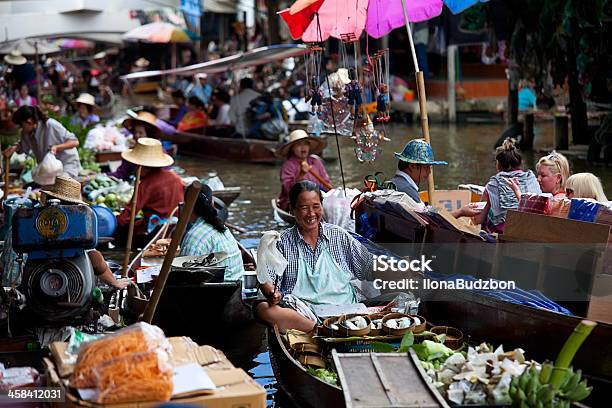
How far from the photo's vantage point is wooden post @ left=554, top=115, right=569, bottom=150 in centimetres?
1518

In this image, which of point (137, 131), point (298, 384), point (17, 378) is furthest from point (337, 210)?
point (17, 378)

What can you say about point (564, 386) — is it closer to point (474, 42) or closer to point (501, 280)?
point (501, 280)

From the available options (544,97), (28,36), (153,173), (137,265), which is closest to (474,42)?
(544,97)

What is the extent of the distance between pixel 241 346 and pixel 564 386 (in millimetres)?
3223

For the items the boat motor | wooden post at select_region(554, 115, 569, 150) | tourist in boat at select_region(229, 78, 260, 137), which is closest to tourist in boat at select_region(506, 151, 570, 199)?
the boat motor

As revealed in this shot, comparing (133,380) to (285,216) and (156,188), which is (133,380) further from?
(285,216)

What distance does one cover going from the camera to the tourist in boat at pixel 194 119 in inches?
685

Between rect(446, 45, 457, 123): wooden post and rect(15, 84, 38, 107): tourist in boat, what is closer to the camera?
rect(15, 84, 38, 107): tourist in boat

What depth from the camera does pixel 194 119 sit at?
1742cm

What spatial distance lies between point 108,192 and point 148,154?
2.41 metres

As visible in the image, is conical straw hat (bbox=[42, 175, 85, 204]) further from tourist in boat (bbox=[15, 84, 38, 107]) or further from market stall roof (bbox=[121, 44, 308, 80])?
tourist in boat (bbox=[15, 84, 38, 107])

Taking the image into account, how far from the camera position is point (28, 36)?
57.9 ft

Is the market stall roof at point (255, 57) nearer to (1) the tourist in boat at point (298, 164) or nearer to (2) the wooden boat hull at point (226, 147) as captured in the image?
(2) the wooden boat hull at point (226, 147)

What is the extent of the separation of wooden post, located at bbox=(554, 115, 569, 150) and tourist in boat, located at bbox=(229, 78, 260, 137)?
4.91m
